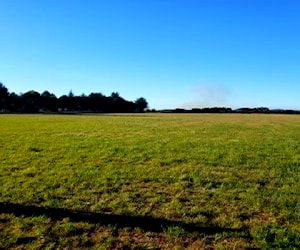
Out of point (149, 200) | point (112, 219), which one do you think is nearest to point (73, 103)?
point (149, 200)

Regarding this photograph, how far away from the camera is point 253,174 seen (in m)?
13.1

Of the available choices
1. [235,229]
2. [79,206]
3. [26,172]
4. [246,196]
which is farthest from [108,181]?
[235,229]

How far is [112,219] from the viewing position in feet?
29.0

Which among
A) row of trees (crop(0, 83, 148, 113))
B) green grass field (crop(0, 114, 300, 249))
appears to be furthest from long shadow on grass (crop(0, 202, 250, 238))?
row of trees (crop(0, 83, 148, 113))

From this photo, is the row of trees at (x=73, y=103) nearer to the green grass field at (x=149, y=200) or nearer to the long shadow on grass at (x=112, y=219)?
the green grass field at (x=149, y=200)

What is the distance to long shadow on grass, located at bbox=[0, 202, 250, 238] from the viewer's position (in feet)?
27.2

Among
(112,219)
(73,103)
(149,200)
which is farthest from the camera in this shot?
(73,103)

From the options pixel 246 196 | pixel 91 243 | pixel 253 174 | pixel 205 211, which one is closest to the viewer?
pixel 91 243

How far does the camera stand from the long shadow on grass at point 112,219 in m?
8.29

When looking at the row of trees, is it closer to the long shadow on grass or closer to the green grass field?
the green grass field

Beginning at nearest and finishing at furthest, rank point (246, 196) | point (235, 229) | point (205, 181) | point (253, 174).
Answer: point (235, 229) → point (246, 196) → point (205, 181) → point (253, 174)

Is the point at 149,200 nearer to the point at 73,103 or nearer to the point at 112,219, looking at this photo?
the point at 112,219

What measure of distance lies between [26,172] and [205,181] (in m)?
6.07

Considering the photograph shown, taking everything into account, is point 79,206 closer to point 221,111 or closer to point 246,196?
point 246,196
